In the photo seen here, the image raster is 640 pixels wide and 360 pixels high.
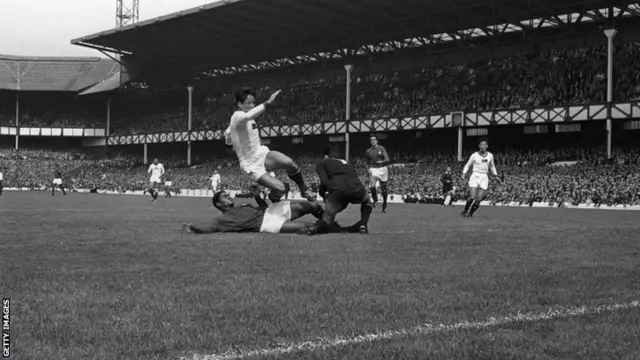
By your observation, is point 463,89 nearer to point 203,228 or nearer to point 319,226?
point 319,226

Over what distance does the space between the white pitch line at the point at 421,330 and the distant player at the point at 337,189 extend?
6039mm

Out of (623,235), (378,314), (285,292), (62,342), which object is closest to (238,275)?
(285,292)

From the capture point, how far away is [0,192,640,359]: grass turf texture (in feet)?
13.1

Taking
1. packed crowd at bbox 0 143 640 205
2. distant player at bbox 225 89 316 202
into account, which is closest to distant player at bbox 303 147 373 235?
distant player at bbox 225 89 316 202

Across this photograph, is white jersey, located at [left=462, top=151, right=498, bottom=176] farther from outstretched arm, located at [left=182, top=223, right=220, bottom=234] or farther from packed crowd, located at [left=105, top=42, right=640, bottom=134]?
packed crowd, located at [left=105, top=42, right=640, bottom=134]

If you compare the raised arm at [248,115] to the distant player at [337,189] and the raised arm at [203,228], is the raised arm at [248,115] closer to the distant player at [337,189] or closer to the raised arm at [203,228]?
the distant player at [337,189]

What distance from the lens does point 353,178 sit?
442 inches

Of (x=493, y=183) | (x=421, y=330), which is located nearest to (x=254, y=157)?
(x=421, y=330)

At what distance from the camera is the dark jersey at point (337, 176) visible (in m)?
11.1

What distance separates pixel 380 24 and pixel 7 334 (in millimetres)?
49852

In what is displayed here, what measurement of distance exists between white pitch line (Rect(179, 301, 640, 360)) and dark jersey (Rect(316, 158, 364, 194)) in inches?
241

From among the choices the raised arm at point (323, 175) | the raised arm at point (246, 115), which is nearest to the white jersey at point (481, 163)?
the raised arm at point (323, 175)

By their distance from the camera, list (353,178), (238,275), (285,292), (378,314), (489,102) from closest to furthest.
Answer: (378,314), (285,292), (238,275), (353,178), (489,102)

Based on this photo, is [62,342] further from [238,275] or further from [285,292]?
[238,275]
